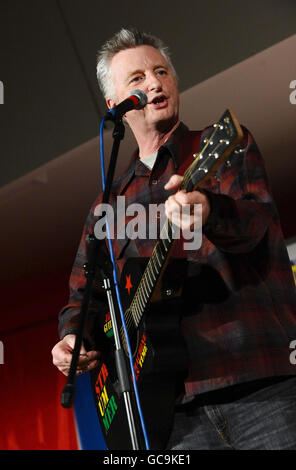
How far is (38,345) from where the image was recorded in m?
3.71

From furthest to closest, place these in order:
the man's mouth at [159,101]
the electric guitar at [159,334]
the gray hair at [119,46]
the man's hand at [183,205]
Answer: the gray hair at [119,46] < the man's mouth at [159,101] < the electric guitar at [159,334] < the man's hand at [183,205]

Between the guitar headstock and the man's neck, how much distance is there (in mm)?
538

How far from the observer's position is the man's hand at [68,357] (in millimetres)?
1538

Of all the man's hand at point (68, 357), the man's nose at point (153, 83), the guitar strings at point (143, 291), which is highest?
the man's nose at point (153, 83)

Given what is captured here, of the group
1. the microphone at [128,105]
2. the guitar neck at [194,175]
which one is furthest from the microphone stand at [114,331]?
the guitar neck at [194,175]

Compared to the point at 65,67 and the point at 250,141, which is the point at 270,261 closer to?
the point at 250,141

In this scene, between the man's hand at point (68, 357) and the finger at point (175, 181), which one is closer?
the finger at point (175, 181)

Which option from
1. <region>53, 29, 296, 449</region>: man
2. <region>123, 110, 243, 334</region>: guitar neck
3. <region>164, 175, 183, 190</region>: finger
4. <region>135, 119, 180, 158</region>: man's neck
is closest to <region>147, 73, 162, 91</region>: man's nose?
<region>135, 119, 180, 158</region>: man's neck

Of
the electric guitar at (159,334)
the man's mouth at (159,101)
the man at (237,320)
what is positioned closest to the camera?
the man at (237,320)

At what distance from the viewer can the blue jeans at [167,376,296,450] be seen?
120 cm

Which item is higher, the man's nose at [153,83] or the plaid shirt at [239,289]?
the man's nose at [153,83]

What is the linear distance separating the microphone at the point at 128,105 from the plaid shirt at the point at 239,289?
27 cm

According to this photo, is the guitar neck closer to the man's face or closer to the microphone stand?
the microphone stand

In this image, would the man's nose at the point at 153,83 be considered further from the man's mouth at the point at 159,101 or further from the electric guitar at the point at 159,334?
the electric guitar at the point at 159,334
